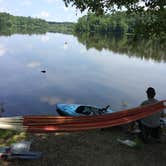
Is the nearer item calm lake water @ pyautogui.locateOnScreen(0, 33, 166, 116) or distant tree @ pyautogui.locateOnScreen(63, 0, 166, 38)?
distant tree @ pyautogui.locateOnScreen(63, 0, 166, 38)

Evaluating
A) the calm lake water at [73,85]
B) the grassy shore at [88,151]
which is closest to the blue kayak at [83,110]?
the grassy shore at [88,151]

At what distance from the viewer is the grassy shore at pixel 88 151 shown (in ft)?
29.2

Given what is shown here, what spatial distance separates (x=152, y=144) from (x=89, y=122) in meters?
2.37

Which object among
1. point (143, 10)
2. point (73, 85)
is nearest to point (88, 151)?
point (143, 10)

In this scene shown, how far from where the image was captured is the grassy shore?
8.90 meters

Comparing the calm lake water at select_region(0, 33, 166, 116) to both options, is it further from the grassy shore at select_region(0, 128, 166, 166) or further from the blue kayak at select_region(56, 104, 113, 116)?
the grassy shore at select_region(0, 128, 166, 166)

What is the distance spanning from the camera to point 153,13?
11.6 metres

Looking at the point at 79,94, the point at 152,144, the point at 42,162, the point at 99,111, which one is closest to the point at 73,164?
the point at 42,162

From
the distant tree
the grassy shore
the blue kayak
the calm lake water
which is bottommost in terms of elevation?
the calm lake water

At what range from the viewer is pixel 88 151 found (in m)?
9.63

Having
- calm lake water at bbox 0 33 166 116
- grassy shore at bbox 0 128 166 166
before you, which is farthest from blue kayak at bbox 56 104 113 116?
calm lake water at bbox 0 33 166 116

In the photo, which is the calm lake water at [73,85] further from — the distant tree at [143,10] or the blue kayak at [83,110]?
the distant tree at [143,10]

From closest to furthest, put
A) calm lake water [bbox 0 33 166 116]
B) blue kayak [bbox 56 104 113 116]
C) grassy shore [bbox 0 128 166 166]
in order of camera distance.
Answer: grassy shore [bbox 0 128 166 166] < blue kayak [bbox 56 104 113 116] < calm lake water [bbox 0 33 166 116]

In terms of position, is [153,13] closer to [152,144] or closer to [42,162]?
[152,144]
